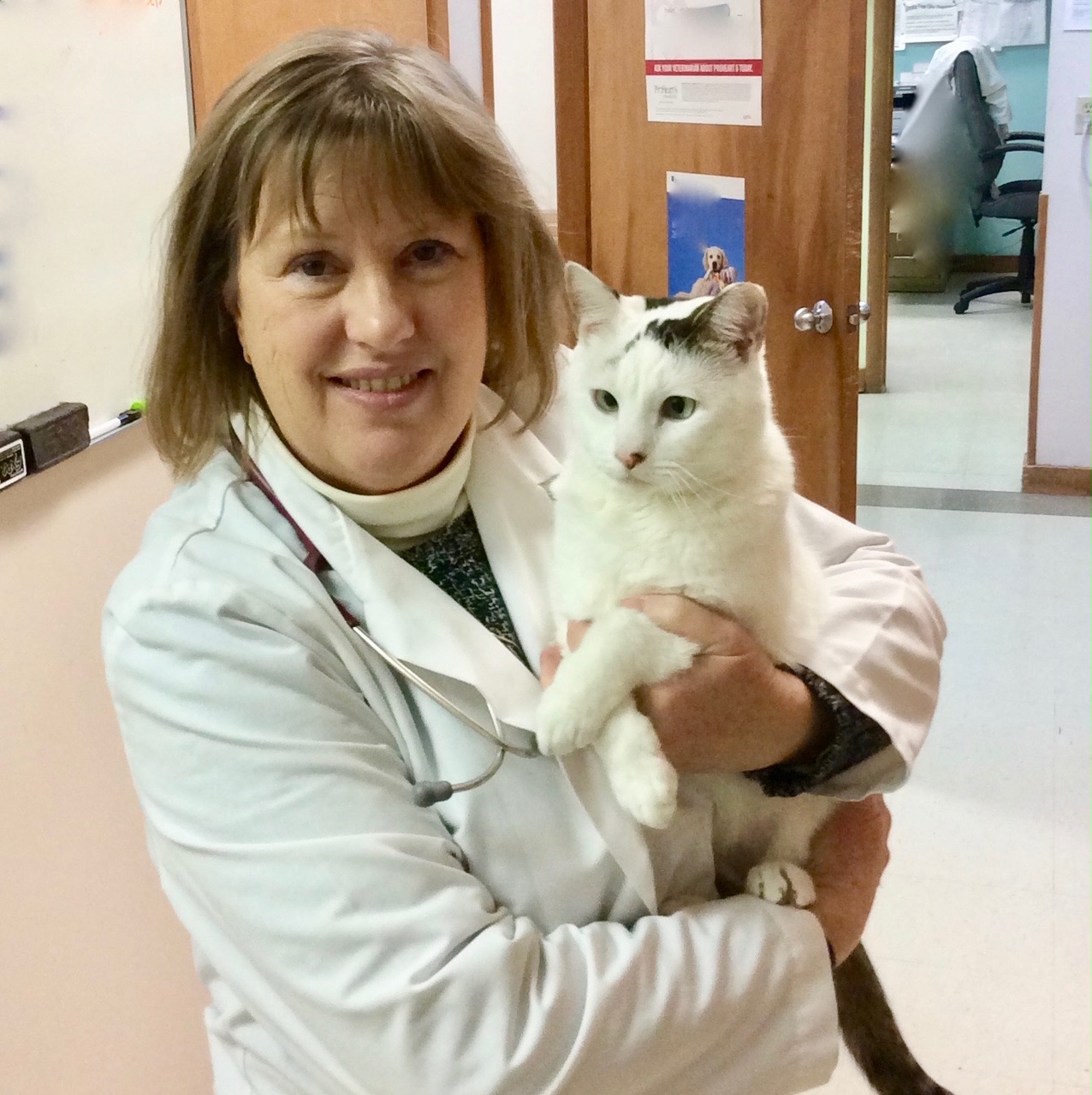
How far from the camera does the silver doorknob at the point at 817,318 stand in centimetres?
252

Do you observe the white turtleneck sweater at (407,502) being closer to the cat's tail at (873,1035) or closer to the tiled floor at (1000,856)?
the cat's tail at (873,1035)

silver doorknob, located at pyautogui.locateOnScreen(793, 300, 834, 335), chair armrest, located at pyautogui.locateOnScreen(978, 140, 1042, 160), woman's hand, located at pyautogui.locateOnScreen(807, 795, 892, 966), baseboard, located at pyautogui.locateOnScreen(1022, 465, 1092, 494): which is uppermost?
chair armrest, located at pyautogui.locateOnScreen(978, 140, 1042, 160)

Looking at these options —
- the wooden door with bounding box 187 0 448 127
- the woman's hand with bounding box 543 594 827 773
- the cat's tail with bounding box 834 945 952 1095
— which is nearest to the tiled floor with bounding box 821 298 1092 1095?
the cat's tail with bounding box 834 945 952 1095

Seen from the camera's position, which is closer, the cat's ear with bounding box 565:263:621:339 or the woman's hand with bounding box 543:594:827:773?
the woman's hand with bounding box 543:594:827:773

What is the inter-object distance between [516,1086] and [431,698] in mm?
309

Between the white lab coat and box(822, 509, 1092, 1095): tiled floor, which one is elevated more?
the white lab coat

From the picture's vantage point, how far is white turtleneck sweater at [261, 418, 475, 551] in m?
1.06

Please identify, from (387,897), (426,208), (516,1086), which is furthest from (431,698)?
(426,208)

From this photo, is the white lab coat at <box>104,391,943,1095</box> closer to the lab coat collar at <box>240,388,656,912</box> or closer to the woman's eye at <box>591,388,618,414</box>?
the lab coat collar at <box>240,388,656,912</box>

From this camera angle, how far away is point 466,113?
1063 millimetres

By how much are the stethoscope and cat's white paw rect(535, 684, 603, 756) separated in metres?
0.02

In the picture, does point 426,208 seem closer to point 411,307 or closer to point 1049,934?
point 411,307

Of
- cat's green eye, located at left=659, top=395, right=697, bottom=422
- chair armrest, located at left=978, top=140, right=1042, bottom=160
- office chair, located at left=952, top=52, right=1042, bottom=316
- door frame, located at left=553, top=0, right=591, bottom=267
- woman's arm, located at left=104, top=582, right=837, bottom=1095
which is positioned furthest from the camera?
chair armrest, located at left=978, top=140, right=1042, bottom=160

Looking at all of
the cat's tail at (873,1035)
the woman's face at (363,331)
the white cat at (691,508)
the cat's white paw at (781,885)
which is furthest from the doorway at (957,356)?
the woman's face at (363,331)
